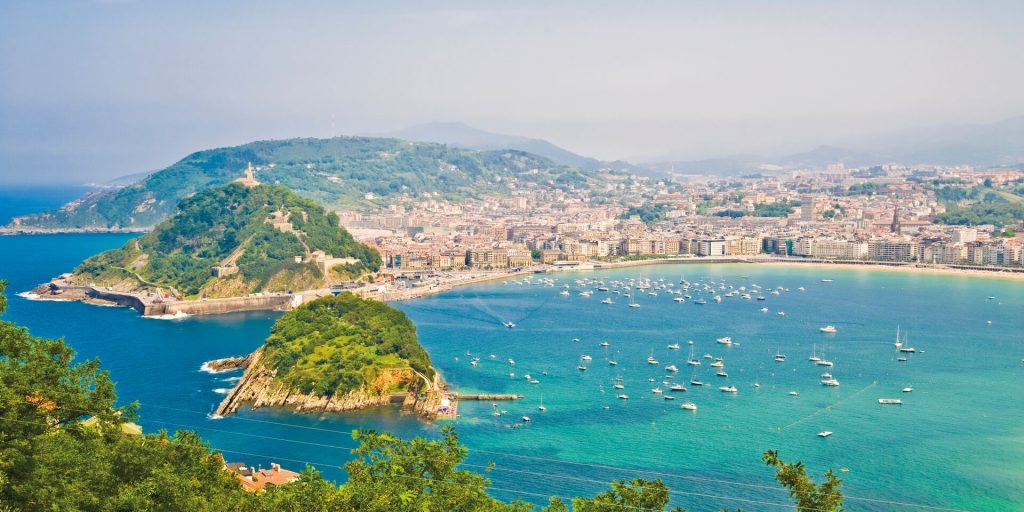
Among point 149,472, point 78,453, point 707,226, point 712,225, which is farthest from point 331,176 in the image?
point 78,453

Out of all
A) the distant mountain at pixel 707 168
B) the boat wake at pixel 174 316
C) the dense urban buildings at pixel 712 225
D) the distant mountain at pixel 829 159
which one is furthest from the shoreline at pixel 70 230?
the distant mountain at pixel 829 159

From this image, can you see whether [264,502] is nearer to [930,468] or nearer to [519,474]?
[519,474]

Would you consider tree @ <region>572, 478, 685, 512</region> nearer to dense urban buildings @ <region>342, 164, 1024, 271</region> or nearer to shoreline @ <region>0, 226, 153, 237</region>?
dense urban buildings @ <region>342, 164, 1024, 271</region>

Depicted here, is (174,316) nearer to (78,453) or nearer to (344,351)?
(344,351)

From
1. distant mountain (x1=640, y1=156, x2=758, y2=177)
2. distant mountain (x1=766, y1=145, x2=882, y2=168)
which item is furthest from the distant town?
distant mountain (x1=766, y1=145, x2=882, y2=168)

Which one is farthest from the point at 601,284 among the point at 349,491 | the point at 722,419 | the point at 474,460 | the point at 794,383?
the point at 349,491

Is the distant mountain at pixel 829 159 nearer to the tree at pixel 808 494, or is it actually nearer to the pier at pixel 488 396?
the pier at pixel 488 396
